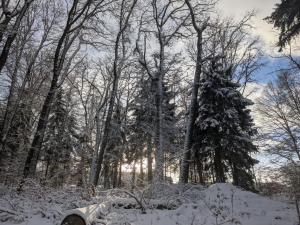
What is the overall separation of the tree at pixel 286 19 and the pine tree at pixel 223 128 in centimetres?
672

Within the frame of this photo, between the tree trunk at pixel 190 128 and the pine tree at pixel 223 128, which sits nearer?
the tree trunk at pixel 190 128

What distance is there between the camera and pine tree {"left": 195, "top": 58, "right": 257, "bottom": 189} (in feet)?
56.4

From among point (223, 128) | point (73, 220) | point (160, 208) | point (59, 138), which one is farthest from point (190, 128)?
point (59, 138)

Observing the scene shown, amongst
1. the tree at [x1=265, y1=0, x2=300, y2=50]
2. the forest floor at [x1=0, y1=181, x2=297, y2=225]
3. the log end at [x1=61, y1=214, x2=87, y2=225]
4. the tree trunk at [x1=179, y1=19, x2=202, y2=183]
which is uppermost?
the tree at [x1=265, y1=0, x2=300, y2=50]

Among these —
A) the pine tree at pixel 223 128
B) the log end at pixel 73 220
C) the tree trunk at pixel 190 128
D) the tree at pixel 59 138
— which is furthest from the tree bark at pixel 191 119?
the tree at pixel 59 138

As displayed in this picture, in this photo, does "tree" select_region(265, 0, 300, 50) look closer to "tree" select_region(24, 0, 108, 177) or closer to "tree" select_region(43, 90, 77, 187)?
"tree" select_region(24, 0, 108, 177)

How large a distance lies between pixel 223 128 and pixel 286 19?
25.8 feet

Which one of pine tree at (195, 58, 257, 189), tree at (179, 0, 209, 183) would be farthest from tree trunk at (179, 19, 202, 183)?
pine tree at (195, 58, 257, 189)

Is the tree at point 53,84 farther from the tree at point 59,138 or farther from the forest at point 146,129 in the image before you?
the tree at point 59,138

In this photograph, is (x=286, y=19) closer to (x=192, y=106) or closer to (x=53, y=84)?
(x=192, y=106)

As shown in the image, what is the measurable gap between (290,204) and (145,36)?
13098 millimetres

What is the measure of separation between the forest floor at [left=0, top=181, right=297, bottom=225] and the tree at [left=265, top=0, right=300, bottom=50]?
6.32 m

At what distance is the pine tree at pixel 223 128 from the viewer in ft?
56.4

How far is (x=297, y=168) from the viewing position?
1220 cm
